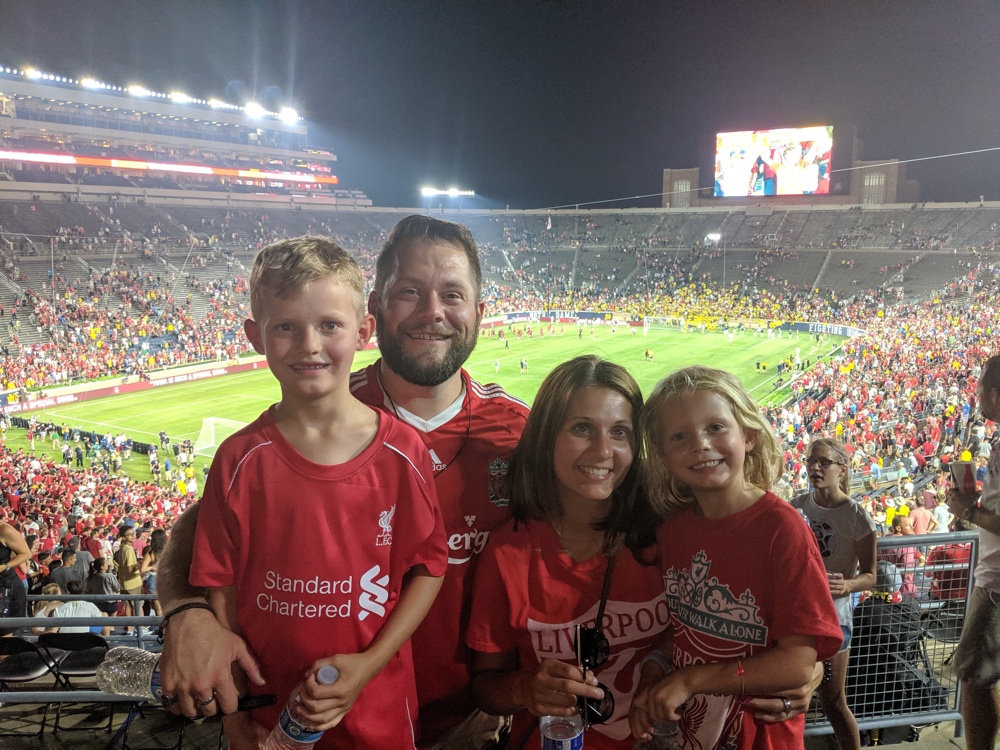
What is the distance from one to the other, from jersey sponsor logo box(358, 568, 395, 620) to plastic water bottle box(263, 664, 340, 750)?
18 cm

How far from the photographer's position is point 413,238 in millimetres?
2469

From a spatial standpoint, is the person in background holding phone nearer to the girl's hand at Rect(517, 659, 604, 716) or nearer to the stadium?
the stadium

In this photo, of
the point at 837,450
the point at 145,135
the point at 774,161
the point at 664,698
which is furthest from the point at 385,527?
the point at 145,135

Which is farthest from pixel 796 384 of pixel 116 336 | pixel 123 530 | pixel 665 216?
pixel 665 216

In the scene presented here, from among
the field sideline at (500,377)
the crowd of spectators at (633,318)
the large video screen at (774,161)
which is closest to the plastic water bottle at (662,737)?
the crowd of spectators at (633,318)

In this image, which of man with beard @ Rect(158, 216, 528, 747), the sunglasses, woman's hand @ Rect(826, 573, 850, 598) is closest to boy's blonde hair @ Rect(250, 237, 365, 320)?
man with beard @ Rect(158, 216, 528, 747)

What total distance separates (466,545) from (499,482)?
25 cm

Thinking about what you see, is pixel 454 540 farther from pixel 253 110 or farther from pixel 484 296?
pixel 253 110

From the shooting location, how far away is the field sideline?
78.4 feet

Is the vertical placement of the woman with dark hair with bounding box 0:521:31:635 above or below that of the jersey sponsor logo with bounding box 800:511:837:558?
below

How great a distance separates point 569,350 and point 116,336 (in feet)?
75.3

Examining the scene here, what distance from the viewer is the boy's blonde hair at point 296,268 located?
6.40 ft

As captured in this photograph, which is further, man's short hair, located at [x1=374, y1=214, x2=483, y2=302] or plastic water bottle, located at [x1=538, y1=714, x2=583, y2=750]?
man's short hair, located at [x1=374, y1=214, x2=483, y2=302]

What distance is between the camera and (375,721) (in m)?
2.01
